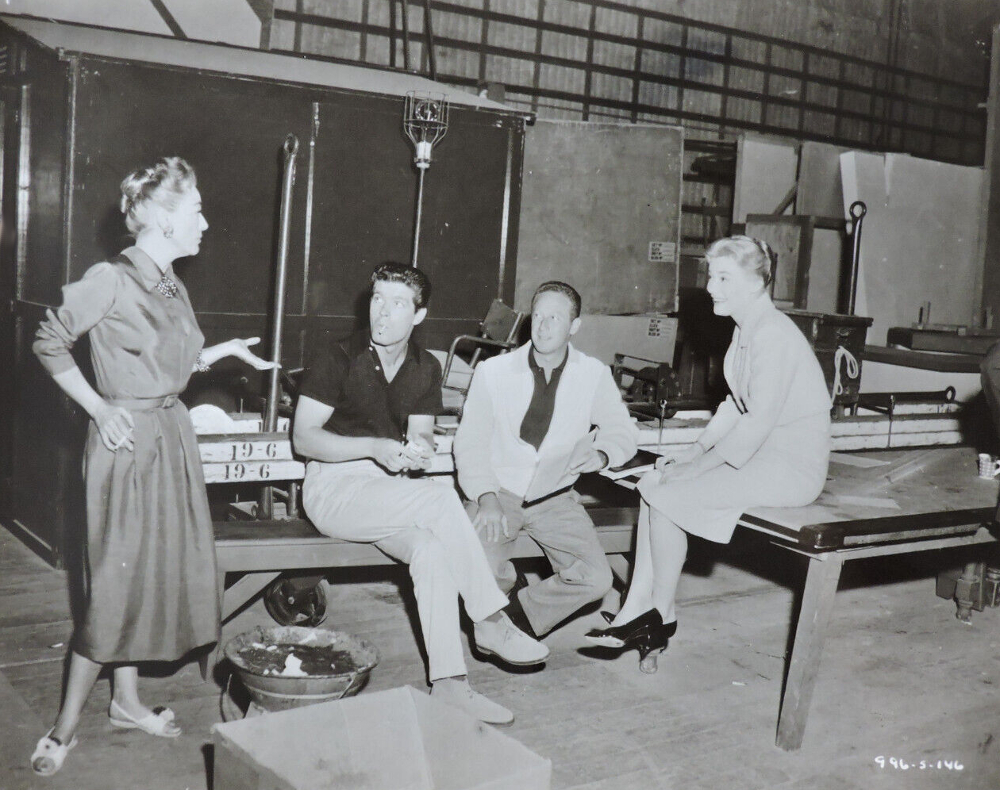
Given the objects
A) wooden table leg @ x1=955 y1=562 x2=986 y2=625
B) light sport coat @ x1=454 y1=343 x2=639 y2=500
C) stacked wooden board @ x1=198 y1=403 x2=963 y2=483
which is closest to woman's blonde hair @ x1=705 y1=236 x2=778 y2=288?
light sport coat @ x1=454 y1=343 x2=639 y2=500

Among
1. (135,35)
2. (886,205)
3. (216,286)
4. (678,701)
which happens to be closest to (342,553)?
(678,701)

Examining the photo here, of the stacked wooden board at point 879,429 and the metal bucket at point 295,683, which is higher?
the stacked wooden board at point 879,429

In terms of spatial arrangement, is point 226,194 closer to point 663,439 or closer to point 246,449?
point 246,449

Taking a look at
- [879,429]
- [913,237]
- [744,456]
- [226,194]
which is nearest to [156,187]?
[744,456]

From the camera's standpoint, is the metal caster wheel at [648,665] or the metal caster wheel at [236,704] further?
the metal caster wheel at [648,665]

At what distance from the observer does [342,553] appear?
11.1ft

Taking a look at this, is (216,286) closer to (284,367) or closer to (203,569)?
(284,367)

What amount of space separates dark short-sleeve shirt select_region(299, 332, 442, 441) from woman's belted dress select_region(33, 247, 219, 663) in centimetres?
50

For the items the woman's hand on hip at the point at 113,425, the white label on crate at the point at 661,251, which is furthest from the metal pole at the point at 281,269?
the white label on crate at the point at 661,251

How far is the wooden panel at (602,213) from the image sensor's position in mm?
7566

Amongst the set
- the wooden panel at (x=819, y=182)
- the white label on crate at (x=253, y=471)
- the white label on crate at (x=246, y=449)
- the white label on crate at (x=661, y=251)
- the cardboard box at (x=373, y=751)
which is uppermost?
the wooden panel at (x=819, y=182)

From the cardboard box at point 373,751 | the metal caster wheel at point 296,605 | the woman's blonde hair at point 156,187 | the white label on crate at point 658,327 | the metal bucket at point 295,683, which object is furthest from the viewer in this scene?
the white label on crate at point 658,327

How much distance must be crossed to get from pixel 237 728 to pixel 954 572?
4.00 metres

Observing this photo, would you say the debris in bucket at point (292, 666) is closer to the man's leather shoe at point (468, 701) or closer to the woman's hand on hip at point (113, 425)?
the man's leather shoe at point (468, 701)
